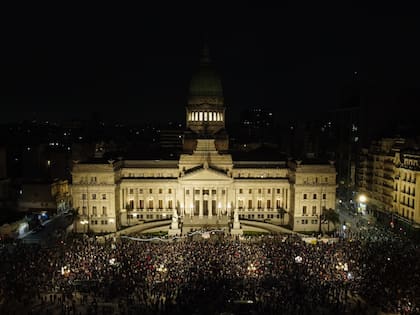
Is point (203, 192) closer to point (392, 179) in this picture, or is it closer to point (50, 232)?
point (50, 232)

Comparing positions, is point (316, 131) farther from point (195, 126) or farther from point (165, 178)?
point (165, 178)

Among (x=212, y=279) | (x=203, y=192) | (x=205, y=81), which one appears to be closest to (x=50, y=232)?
(x=203, y=192)

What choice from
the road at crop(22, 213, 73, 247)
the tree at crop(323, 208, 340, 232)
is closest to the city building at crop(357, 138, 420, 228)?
the tree at crop(323, 208, 340, 232)

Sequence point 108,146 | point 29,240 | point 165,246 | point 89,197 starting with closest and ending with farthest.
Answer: point 165,246, point 29,240, point 89,197, point 108,146

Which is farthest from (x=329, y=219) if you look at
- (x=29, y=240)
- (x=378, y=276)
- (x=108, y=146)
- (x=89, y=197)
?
(x=108, y=146)

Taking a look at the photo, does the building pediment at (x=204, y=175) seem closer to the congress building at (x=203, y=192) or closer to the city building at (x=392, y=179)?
the congress building at (x=203, y=192)

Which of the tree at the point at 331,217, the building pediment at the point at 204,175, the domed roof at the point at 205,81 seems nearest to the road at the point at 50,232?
the building pediment at the point at 204,175
